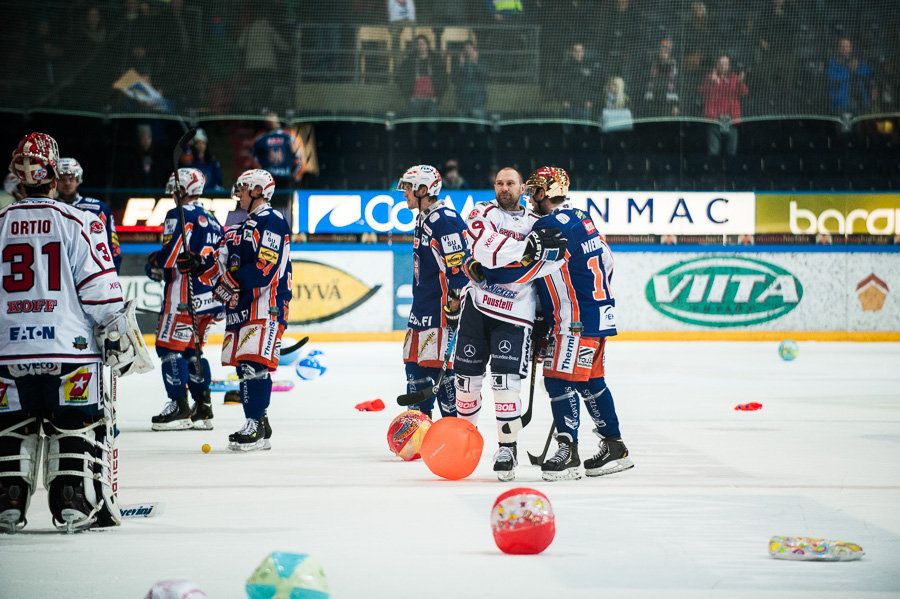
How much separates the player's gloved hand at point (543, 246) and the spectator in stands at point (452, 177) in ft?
34.3

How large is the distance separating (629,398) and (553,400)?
3.46 m

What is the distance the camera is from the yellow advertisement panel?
15.3m

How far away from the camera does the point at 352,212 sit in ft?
48.9

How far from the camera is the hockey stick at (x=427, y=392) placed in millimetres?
5543

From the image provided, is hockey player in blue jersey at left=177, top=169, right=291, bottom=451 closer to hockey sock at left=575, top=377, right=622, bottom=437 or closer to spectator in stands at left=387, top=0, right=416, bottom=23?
hockey sock at left=575, top=377, right=622, bottom=437

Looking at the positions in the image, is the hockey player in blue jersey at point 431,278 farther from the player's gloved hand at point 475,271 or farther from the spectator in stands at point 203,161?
the spectator in stands at point 203,161

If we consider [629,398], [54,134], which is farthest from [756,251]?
[54,134]

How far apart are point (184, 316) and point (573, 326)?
2.98m

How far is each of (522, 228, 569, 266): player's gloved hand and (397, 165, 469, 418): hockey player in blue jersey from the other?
95 cm

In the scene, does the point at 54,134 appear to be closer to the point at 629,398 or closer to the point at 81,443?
the point at 629,398

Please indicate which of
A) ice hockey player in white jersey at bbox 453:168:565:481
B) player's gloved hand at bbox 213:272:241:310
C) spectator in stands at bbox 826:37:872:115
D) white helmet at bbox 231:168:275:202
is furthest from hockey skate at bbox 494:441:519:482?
spectator in stands at bbox 826:37:872:115

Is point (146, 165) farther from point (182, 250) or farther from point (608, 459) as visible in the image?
point (608, 459)

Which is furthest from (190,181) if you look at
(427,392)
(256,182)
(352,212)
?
(352,212)

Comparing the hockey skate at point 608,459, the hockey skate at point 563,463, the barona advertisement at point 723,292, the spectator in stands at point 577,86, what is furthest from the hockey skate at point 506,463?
the spectator in stands at point 577,86
